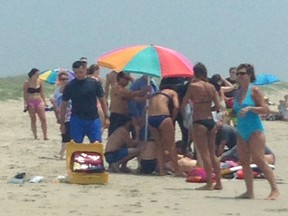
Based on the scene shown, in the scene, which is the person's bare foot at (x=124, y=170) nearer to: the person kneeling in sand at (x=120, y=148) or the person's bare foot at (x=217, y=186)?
the person kneeling in sand at (x=120, y=148)

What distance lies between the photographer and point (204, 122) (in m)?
11.0

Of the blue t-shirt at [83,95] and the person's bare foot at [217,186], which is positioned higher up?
the blue t-shirt at [83,95]

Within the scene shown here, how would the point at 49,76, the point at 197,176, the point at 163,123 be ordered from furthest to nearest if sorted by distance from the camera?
the point at 49,76 < the point at 163,123 < the point at 197,176

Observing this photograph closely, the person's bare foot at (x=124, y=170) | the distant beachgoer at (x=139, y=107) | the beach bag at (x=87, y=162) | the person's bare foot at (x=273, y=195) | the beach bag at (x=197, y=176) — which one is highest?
the distant beachgoer at (x=139, y=107)

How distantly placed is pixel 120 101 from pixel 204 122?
7.55 feet

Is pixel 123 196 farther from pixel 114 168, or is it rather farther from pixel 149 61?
pixel 149 61

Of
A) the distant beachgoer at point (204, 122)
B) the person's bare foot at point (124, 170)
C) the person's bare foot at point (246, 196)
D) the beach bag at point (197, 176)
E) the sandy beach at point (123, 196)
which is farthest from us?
the person's bare foot at point (124, 170)

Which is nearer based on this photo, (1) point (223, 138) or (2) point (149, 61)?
(2) point (149, 61)

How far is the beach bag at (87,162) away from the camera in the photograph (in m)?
11.2

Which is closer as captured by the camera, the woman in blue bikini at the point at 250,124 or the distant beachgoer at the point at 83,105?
the woman in blue bikini at the point at 250,124

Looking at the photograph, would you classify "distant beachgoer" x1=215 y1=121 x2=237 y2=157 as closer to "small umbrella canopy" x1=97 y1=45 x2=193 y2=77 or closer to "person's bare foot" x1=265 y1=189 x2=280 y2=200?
"small umbrella canopy" x1=97 y1=45 x2=193 y2=77

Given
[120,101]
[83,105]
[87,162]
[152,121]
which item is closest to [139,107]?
[120,101]

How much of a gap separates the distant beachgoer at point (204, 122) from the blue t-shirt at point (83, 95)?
4.96ft

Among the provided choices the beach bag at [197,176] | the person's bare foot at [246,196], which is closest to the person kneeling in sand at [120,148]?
the beach bag at [197,176]
